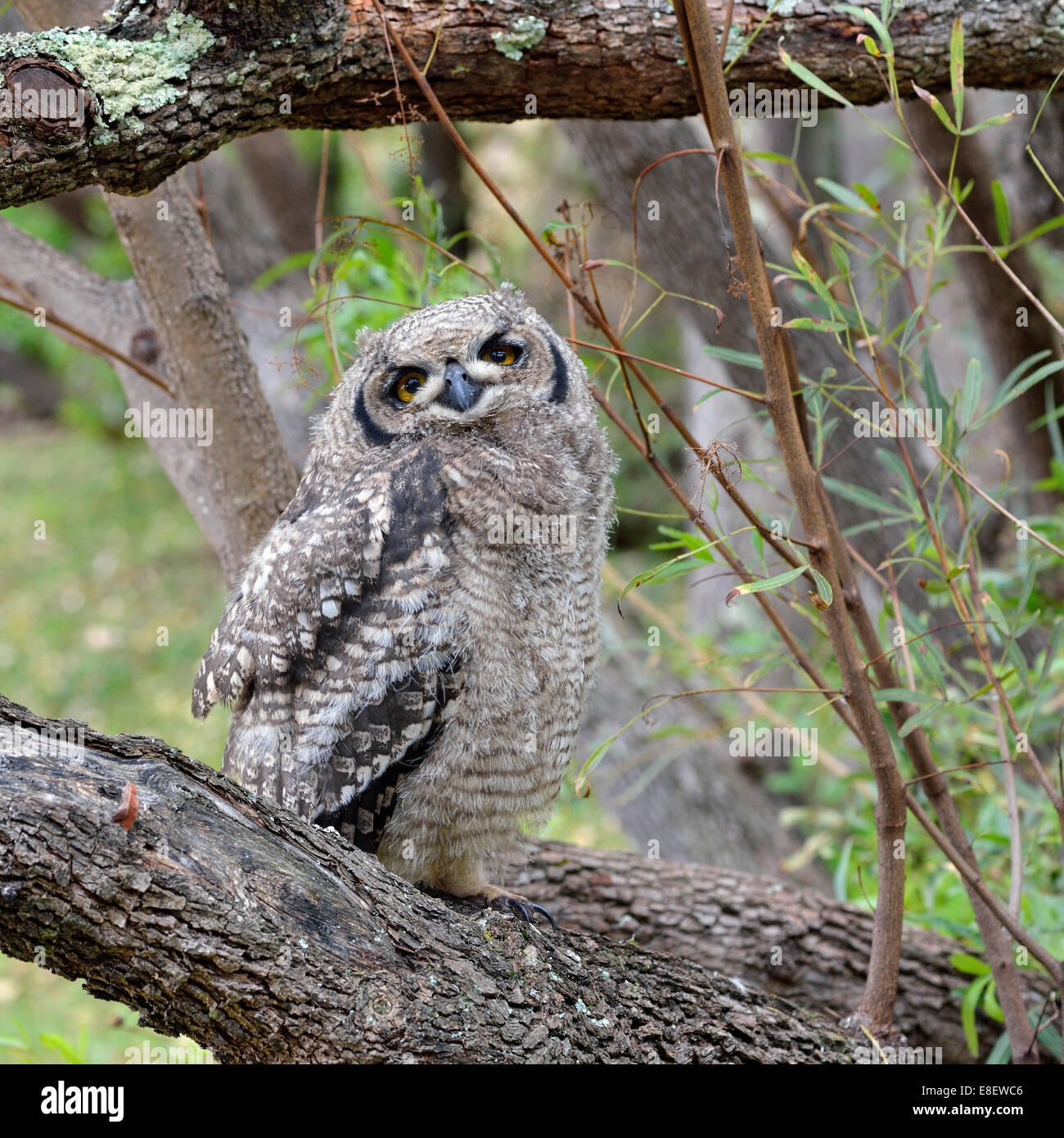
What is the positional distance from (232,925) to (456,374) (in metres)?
1.38

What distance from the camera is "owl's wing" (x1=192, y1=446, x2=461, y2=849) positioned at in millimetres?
2455

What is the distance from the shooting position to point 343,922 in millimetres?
1802

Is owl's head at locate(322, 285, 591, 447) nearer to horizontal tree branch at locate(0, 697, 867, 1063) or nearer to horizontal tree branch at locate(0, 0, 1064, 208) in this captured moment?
horizontal tree branch at locate(0, 0, 1064, 208)

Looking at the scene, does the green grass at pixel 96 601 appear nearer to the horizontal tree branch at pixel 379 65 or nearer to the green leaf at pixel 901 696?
the green leaf at pixel 901 696

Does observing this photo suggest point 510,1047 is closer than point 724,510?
Yes

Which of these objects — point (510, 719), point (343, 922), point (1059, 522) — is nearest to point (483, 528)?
point (510, 719)

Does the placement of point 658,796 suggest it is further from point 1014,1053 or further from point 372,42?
point 372,42

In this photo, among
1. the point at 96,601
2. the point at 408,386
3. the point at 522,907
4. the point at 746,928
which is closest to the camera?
the point at 408,386

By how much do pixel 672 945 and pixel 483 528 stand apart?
4.88 feet

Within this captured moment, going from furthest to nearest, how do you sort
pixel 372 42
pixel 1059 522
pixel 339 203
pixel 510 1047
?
1. pixel 339 203
2. pixel 1059 522
3. pixel 372 42
4. pixel 510 1047

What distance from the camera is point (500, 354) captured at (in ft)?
8.64

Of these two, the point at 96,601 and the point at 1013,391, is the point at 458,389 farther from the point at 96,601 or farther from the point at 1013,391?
the point at 96,601

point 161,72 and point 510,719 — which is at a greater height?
point 161,72

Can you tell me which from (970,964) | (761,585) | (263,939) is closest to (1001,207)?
(761,585)
